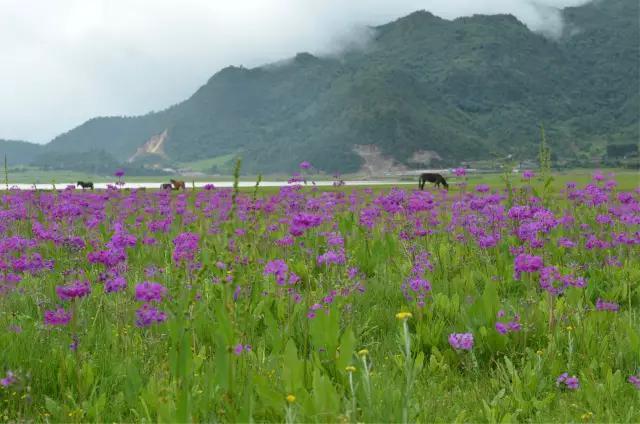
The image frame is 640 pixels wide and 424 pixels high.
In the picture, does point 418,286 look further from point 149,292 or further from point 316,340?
point 149,292

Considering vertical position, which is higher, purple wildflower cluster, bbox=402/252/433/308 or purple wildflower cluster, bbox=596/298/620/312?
purple wildflower cluster, bbox=402/252/433/308

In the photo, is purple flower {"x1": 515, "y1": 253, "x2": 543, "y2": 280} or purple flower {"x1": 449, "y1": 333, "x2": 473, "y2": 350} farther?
purple flower {"x1": 515, "y1": 253, "x2": 543, "y2": 280}

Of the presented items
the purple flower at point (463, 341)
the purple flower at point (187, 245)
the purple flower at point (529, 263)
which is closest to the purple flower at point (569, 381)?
the purple flower at point (463, 341)

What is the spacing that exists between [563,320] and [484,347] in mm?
974

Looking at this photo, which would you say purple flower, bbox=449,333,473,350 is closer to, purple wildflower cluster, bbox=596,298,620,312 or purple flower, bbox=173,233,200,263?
purple wildflower cluster, bbox=596,298,620,312

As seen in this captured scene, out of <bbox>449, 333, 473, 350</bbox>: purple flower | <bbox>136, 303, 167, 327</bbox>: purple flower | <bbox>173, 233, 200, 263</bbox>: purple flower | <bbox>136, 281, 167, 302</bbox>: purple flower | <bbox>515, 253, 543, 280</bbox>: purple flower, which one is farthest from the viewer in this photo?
<bbox>173, 233, 200, 263</bbox>: purple flower

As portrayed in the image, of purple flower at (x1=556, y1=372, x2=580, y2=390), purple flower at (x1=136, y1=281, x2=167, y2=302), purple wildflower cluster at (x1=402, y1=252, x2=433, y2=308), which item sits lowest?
purple flower at (x1=556, y1=372, x2=580, y2=390)

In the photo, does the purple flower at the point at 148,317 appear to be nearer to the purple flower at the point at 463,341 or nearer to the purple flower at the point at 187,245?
the purple flower at the point at 187,245

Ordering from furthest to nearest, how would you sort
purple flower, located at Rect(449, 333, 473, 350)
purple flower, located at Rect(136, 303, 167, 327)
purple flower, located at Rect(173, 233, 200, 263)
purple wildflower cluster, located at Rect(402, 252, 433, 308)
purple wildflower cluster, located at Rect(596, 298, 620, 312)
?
purple flower, located at Rect(173, 233, 200, 263), purple wildflower cluster, located at Rect(402, 252, 433, 308), purple wildflower cluster, located at Rect(596, 298, 620, 312), purple flower, located at Rect(449, 333, 473, 350), purple flower, located at Rect(136, 303, 167, 327)

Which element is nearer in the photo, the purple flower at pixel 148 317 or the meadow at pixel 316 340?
the meadow at pixel 316 340

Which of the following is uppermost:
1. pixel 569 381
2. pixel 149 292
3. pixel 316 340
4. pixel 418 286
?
pixel 149 292

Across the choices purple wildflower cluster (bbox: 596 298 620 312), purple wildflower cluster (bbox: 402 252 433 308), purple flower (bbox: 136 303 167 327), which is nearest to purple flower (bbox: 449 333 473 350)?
purple wildflower cluster (bbox: 402 252 433 308)

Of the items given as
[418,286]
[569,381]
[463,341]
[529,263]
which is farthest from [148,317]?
[529,263]

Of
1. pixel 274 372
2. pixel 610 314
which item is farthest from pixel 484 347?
pixel 274 372
